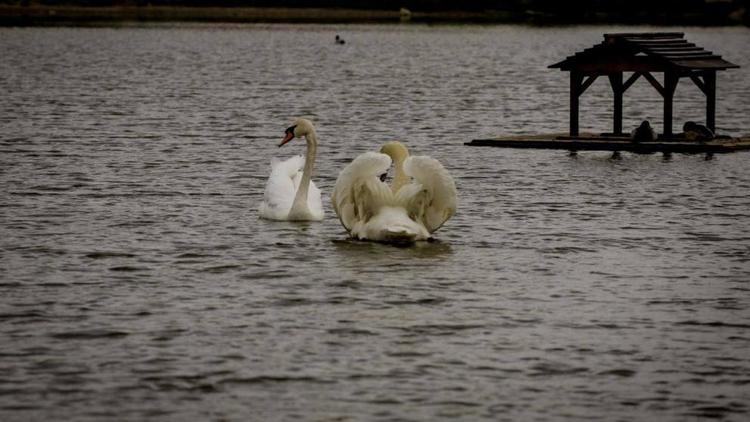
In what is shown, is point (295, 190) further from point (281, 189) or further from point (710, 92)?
point (710, 92)

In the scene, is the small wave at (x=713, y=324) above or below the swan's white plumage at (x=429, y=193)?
below

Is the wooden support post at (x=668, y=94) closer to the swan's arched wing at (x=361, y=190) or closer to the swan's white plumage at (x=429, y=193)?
the swan's white plumage at (x=429, y=193)

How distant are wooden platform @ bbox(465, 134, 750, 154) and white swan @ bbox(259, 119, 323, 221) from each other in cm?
1060

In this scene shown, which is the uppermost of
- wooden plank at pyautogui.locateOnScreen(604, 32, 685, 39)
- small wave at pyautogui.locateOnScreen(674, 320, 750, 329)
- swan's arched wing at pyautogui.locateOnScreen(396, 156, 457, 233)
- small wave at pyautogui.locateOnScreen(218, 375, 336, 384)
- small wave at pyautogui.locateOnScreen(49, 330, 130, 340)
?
wooden plank at pyautogui.locateOnScreen(604, 32, 685, 39)

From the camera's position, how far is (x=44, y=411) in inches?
579

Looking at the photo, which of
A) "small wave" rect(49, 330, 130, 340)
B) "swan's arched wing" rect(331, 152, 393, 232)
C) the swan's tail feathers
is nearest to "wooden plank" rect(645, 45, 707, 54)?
"swan's arched wing" rect(331, 152, 393, 232)

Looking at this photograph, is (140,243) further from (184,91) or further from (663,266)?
(184,91)

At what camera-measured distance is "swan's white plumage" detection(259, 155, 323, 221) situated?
84.5 ft

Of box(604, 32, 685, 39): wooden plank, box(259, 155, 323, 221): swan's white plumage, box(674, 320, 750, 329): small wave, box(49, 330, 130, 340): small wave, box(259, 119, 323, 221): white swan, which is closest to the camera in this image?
box(49, 330, 130, 340): small wave

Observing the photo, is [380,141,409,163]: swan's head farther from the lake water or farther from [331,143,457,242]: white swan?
the lake water

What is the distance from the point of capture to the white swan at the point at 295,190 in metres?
25.5

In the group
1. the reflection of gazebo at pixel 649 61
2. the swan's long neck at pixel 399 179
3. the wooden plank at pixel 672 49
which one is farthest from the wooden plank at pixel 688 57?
the swan's long neck at pixel 399 179

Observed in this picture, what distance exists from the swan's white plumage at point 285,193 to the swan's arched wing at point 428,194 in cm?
253

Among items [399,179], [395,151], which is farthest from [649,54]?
[399,179]
